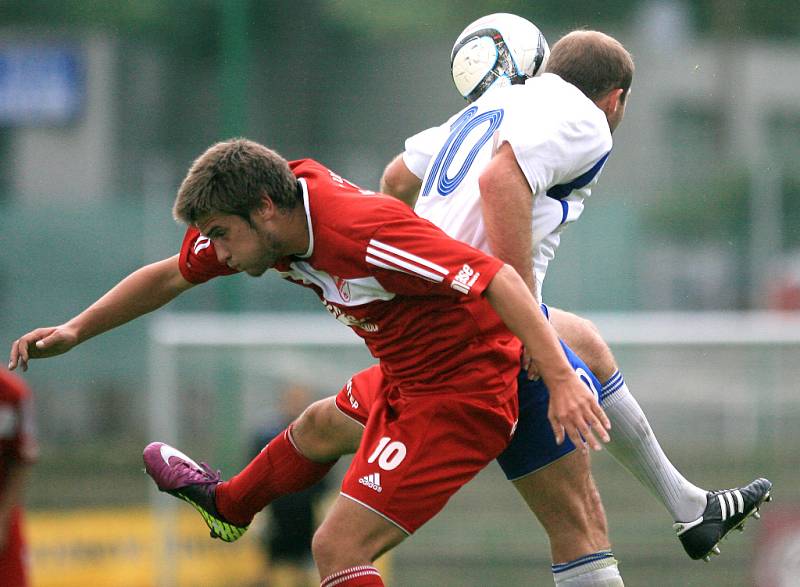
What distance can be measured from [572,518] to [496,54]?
1.51 metres

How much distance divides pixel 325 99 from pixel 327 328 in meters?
2.05

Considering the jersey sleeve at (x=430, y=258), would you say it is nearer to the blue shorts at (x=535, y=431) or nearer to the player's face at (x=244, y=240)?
the player's face at (x=244, y=240)

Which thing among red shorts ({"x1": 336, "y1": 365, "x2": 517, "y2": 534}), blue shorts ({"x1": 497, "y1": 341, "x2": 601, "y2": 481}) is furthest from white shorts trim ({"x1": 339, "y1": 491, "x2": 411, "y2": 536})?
blue shorts ({"x1": 497, "y1": 341, "x2": 601, "y2": 481})

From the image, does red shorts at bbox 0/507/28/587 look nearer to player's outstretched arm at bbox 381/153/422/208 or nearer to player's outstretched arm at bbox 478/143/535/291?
player's outstretched arm at bbox 381/153/422/208

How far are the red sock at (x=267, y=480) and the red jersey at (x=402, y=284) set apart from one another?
56 centimetres

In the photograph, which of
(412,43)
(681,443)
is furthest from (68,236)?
(681,443)

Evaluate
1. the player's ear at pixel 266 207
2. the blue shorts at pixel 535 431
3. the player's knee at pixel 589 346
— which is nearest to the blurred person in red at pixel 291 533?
the player's knee at pixel 589 346

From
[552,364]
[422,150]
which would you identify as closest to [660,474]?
[552,364]

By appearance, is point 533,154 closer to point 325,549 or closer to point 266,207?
point 266,207

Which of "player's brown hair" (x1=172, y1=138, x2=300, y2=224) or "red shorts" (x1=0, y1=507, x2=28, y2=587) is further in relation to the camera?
"red shorts" (x1=0, y1=507, x2=28, y2=587)

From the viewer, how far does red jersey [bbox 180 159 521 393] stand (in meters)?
3.81

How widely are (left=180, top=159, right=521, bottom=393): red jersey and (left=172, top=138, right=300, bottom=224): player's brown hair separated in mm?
80

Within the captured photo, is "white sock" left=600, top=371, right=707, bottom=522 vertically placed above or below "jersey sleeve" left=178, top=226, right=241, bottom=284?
below

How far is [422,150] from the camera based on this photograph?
15.5 feet
